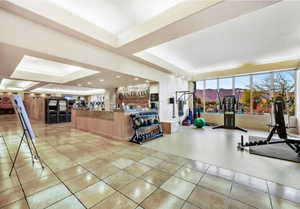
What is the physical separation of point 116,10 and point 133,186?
349cm

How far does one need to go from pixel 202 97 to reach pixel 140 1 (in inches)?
300

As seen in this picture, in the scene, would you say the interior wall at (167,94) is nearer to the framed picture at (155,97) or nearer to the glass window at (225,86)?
the framed picture at (155,97)

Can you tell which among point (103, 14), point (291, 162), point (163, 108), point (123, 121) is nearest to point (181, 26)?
point (103, 14)

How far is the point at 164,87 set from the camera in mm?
6816

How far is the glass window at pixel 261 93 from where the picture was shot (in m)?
6.82

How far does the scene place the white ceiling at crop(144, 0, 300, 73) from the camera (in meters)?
3.08

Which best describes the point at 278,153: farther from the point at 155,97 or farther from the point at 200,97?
the point at 200,97

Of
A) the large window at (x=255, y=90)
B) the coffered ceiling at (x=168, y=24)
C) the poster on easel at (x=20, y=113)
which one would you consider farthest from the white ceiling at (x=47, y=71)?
the large window at (x=255, y=90)

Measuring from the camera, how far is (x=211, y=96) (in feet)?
28.1

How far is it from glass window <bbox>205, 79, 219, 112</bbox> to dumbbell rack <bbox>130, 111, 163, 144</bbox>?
4823 mm

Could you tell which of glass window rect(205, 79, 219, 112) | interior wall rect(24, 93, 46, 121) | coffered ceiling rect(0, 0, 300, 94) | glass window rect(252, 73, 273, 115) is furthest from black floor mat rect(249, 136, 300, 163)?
interior wall rect(24, 93, 46, 121)

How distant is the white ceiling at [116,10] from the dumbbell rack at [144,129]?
295 centimetres

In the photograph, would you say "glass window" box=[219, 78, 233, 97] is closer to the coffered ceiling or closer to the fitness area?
the fitness area

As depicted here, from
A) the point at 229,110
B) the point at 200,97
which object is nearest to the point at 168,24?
the point at 229,110
